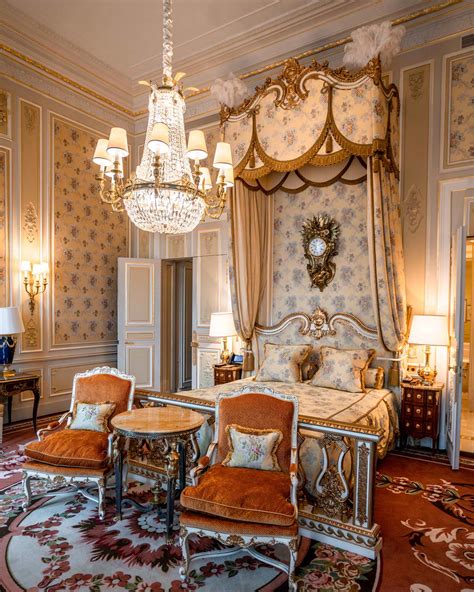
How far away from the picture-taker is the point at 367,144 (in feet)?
12.4

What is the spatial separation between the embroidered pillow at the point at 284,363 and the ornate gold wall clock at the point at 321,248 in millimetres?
786

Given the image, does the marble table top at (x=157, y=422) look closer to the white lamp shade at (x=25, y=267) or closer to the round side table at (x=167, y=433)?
the round side table at (x=167, y=433)

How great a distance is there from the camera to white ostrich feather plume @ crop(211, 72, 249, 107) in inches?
175

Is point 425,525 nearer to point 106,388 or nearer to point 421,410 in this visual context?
point 421,410

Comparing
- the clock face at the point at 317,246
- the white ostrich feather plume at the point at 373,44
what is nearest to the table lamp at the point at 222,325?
the clock face at the point at 317,246

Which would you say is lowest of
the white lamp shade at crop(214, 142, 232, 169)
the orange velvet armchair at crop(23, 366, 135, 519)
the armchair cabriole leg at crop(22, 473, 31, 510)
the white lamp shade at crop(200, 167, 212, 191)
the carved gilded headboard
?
the armchair cabriole leg at crop(22, 473, 31, 510)

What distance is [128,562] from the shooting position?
2408mm

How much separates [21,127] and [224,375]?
3.82 meters

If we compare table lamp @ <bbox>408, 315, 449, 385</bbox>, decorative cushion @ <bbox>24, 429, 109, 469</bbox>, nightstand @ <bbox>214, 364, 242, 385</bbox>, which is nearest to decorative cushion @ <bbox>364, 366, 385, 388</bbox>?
table lamp @ <bbox>408, 315, 449, 385</bbox>

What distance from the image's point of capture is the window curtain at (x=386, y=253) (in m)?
3.97

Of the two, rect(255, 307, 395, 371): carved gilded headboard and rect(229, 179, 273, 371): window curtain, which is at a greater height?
rect(229, 179, 273, 371): window curtain

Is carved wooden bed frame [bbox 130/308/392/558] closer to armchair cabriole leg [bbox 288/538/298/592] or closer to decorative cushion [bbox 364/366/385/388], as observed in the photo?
armchair cabriole leg [bbox 288/538/298/592]

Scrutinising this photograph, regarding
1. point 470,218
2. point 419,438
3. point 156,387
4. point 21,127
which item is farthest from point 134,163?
point 419,438

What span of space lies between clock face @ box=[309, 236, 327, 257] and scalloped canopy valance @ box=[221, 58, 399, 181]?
1.01 m
